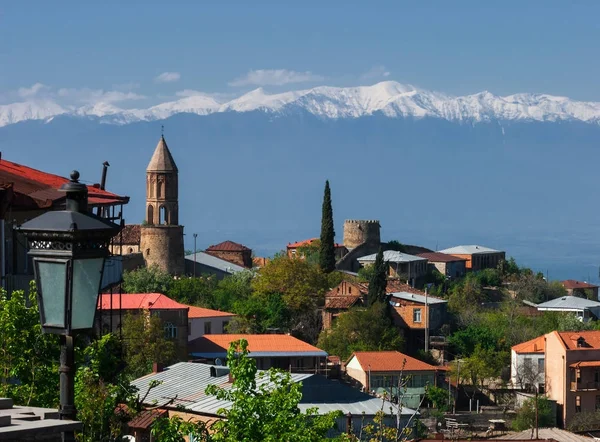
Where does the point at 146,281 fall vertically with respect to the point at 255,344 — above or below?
above

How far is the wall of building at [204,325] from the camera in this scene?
67.6m

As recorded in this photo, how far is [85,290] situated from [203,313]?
202 ft

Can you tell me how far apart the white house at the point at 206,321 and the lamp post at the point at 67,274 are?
5802 cm

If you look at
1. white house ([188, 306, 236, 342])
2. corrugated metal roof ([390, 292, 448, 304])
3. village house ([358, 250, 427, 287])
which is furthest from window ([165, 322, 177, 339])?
village house ([358, 250, 427, 287])

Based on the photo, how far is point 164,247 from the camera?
85500mm

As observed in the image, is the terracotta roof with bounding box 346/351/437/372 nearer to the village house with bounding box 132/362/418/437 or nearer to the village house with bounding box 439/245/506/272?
the village house with bounding box 132/362/418/437

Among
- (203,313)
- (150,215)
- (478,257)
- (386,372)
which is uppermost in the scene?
(150,215)

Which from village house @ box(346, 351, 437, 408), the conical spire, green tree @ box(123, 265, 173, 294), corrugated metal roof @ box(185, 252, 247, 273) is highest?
the conical spire

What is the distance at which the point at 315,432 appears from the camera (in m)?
14.4

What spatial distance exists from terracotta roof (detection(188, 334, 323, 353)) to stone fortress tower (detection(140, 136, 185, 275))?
2037 centimetres

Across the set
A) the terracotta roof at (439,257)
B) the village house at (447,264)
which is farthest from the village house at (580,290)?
the terracotta roof at (439,257)

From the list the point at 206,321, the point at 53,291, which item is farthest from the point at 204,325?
the point at 53,291

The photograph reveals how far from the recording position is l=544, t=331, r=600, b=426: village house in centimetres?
6366

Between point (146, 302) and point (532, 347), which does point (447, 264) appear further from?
point (146, 302)
